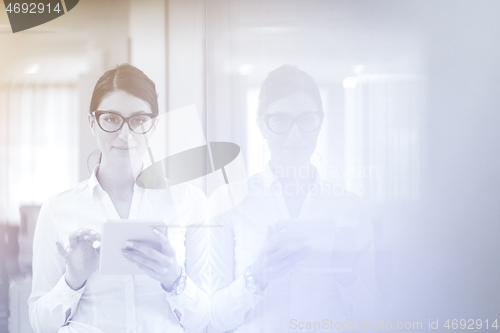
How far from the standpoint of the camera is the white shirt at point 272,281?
158 cm

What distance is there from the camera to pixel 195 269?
1.58 meters

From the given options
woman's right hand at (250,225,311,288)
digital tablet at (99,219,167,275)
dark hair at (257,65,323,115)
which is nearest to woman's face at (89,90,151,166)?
digital tablet at (99,219,167,275)

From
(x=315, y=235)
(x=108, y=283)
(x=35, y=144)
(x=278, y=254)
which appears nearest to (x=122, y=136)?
(x=35, y=144)

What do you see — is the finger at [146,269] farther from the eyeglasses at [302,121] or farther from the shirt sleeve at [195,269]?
the eyeglasses at [302,121]

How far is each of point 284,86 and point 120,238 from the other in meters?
1.01

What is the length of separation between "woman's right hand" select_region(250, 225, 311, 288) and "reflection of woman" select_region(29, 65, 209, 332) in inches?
11.5

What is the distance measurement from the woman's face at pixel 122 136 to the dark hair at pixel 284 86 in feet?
1.79

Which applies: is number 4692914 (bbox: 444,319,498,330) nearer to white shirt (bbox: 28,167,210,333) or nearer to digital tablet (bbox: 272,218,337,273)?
digital tablet (bbox: 272,218,337,273)

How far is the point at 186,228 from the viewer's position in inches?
62.9

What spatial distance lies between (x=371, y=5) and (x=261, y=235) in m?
1.21

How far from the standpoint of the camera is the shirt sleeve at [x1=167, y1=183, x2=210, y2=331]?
1.56 meters

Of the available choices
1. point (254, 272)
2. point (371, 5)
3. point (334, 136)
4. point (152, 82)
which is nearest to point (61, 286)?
point (254, 272)

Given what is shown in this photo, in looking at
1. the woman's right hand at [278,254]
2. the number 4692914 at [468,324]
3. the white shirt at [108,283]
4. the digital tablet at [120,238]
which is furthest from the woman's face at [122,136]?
the number 4692914 at [468,324]

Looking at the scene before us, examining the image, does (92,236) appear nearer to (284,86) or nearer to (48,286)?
(48,286)
